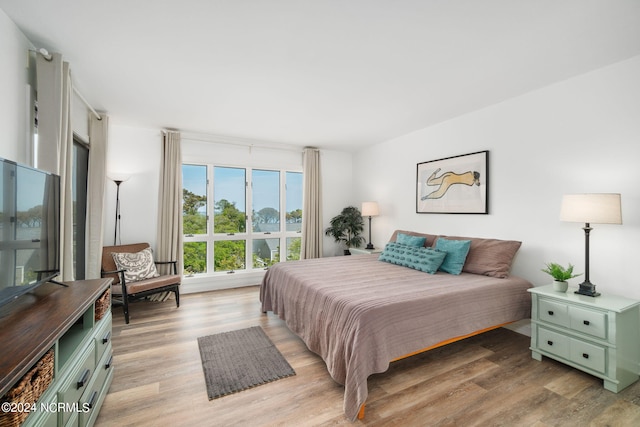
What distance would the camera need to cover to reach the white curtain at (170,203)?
4.17 meters

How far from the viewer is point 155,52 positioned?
222 centimetres

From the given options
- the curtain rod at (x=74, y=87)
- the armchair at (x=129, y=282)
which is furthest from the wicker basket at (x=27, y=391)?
the armchair at (x=129, y=282)

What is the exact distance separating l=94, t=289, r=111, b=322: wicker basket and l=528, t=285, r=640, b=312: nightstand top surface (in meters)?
3.43

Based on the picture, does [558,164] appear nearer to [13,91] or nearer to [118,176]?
[13,91]

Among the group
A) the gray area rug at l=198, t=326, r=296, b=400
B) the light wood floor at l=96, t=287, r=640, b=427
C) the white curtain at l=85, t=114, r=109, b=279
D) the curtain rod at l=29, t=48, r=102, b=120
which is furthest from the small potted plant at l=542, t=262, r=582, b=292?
the white curtain at l=85, t=114, r=109, b=279

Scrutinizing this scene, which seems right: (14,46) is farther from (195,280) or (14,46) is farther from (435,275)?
(435,275)

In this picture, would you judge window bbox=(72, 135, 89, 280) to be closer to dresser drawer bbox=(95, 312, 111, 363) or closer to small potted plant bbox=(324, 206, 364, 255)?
dresser drawer bbox=(95, 312, 111, 363)

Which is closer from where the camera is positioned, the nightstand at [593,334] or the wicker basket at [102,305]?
the wicker basket at [102,305]

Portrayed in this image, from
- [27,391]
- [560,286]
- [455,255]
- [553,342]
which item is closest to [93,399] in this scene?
[27,391]

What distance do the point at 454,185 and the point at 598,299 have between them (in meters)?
1.89

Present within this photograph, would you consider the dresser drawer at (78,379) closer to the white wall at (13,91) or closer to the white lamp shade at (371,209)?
the white wall at (13,91)

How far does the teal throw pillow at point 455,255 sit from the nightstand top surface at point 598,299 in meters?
0.68

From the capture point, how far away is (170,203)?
4211 mm

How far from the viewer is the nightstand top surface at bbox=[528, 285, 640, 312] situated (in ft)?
6.71
